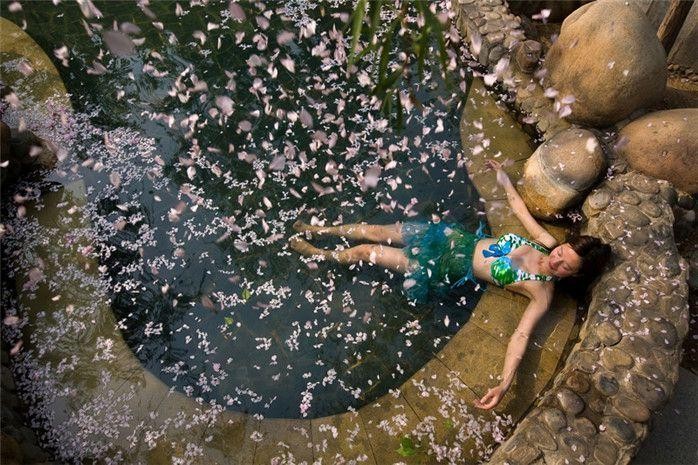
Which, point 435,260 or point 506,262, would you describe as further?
point 435,260

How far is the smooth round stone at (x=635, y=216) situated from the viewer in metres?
4.31

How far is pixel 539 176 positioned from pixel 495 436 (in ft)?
8.24

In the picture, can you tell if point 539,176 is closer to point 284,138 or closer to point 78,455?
point 284,138

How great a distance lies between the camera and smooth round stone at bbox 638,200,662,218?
171 inches

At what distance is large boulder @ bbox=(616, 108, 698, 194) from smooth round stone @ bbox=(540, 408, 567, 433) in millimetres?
2643

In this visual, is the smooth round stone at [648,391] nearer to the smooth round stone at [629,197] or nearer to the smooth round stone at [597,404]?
the smooth round stone at [597,404]

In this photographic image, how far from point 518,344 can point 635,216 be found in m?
1.64

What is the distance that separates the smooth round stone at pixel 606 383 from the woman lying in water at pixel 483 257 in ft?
1.95

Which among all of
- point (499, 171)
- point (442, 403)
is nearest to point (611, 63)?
point (499, 171)

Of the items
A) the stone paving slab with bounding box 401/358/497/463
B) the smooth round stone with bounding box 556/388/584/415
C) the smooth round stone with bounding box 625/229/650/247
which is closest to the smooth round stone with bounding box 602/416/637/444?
the smooth round stone with bounding box 556/388/584/415

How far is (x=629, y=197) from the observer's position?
176 inches

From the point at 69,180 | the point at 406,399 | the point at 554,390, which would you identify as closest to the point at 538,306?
the point at 554,390

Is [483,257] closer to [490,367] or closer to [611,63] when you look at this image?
[490,367]

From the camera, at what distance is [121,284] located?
15.2 feet
